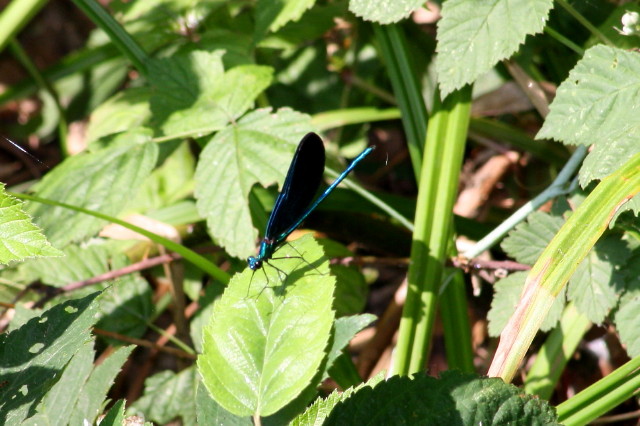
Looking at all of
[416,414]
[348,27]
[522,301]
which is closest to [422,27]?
[348,27]

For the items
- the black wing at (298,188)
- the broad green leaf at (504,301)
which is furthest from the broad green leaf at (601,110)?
the black wing at (298,188)

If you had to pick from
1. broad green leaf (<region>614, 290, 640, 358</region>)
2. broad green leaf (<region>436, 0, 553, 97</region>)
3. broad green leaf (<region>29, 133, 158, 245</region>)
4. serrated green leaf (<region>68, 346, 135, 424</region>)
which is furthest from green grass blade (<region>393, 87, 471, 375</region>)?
broad green leaf (<region>29, 133, 158, 245</region>)

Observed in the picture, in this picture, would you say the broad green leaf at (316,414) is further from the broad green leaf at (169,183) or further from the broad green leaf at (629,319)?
the broad green leaf at (169,183)

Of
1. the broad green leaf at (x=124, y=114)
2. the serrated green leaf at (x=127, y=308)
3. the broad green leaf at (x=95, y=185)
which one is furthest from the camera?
the broad green leaf at (x=124, y=114)

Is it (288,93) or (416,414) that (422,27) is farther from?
(416,414)

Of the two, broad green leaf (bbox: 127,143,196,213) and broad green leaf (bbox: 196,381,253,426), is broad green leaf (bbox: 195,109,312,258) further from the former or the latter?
broad green leaf (bbox: 127,143,196,213)
